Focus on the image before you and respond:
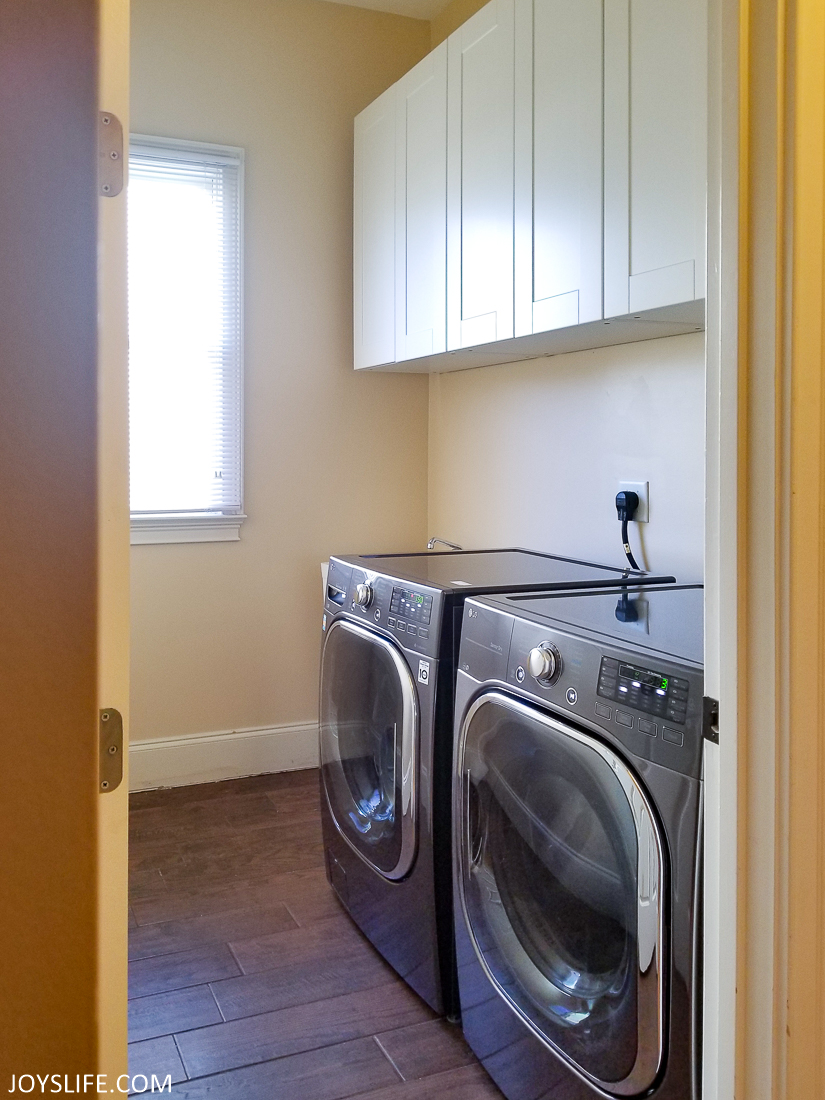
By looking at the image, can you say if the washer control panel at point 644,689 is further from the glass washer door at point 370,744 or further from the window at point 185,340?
the window at point 185,340

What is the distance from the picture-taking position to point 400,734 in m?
2.12

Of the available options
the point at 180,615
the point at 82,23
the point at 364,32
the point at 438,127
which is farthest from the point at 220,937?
the point at 364,32

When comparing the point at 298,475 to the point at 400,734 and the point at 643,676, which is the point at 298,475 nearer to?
the point at 400,734

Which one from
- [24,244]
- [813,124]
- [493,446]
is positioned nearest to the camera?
[24,244]

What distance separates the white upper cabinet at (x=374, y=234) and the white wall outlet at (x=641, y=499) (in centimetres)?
100

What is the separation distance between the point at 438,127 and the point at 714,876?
2.27 metres

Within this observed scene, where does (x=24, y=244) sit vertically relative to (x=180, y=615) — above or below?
above

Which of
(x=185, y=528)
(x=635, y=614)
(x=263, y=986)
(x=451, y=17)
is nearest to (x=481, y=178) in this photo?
(x=451, y=17)

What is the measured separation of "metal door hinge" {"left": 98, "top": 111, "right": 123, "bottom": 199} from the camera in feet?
3.23

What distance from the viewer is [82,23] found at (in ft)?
3.18

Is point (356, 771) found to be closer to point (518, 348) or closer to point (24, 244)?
point (518, 348)

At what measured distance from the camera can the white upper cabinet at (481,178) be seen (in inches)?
94.3

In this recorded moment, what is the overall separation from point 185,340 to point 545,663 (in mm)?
2204

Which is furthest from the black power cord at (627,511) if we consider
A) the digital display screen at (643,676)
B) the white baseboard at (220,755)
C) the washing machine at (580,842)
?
the white baseboard at (220,755)
